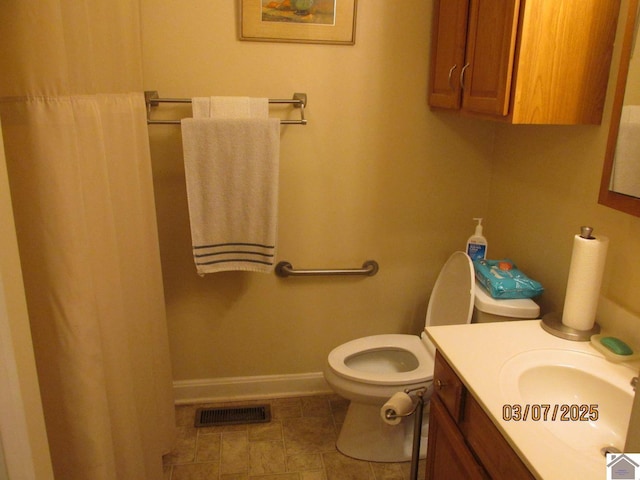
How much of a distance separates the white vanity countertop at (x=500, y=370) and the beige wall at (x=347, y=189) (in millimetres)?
371

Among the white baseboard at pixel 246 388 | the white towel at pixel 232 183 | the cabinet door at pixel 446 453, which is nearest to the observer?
the cabinet door at pixel 446 453

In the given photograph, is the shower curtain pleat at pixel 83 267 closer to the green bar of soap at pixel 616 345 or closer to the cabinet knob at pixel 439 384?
the cabinet knob at pixel 439 384

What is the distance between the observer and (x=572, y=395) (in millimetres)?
1344

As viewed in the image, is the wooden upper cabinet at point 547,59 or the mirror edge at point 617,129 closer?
the mirror edge at point 617,129

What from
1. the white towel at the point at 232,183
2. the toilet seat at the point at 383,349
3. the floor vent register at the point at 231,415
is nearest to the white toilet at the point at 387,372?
the toilet seat at the point at 383,349

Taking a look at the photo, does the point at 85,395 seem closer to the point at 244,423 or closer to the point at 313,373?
the point at 244,423

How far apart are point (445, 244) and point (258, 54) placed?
3.78 feet

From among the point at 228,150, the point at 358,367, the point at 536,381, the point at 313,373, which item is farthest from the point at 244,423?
the point at 536,381

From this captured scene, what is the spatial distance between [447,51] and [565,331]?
3.56 ft

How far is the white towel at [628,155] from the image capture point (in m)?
1.34

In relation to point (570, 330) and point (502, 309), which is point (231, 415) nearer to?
point (502, 309)

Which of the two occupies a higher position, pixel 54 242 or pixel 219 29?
pixel 219 29

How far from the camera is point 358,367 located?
2.13 metres

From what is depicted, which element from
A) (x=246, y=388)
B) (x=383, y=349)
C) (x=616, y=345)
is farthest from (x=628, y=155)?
(x=246, y=388)
